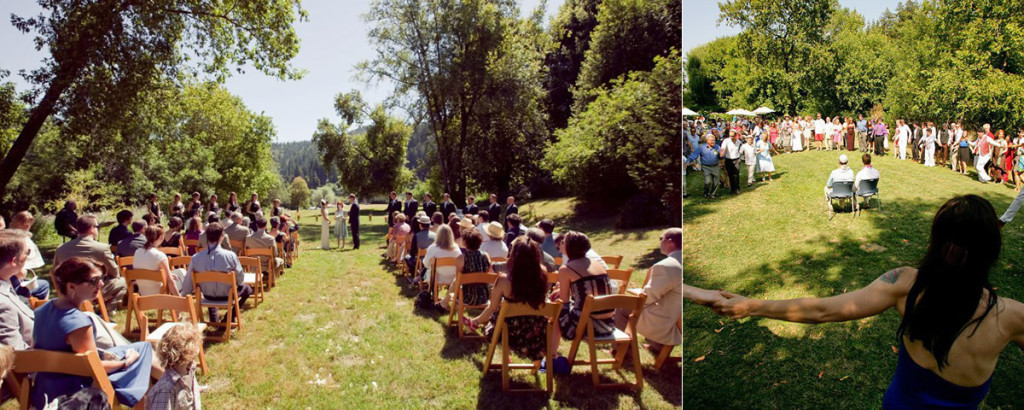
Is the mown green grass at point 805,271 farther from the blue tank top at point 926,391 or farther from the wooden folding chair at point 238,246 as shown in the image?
the wooden folding chair at point 238,246

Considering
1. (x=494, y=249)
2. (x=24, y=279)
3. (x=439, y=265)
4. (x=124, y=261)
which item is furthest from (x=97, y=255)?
(x=494, y=249)

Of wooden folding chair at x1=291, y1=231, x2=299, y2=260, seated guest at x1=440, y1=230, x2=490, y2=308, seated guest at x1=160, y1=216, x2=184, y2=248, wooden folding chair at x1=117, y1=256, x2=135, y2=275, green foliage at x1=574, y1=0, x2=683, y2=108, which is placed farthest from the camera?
wooden folding chair at x1=291, y1=231, x2=299, y2=260

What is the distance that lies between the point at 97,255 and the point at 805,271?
6528 millimetres

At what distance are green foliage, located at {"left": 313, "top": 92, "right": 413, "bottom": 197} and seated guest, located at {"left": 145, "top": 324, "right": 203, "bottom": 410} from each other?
31.7 ft

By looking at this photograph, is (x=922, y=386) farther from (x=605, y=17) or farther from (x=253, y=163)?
(x=253, y=163)

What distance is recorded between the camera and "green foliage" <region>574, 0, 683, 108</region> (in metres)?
4.33

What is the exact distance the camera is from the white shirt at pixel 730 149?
3.45 m

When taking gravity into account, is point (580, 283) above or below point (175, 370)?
above

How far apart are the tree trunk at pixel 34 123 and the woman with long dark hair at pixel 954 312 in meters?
9.49

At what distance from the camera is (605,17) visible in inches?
223

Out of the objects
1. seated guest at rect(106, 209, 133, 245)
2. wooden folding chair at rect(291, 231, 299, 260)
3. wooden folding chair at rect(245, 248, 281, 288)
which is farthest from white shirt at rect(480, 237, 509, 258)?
wooden folding chair at rect(291, 231, 299, 260)

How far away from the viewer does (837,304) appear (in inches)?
73.6

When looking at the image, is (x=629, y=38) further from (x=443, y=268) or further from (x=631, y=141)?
(x=443, y=268)

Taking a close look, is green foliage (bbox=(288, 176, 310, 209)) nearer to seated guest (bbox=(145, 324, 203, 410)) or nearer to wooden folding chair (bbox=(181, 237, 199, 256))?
wooden folding chair (bbox=(181, 237, 199, 256))
